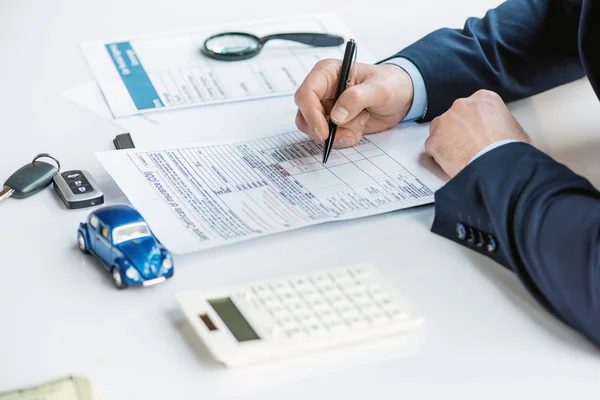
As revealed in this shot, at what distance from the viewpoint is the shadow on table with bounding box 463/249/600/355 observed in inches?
32.8

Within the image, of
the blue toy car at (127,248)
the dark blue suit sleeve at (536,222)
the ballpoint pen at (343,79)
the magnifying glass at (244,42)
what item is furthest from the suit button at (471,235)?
the magnifying glass at (244,42)

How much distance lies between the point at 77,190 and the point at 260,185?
22 centimetres

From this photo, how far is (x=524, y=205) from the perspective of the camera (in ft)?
2.97

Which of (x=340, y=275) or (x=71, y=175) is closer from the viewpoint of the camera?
(x=340, y=275)

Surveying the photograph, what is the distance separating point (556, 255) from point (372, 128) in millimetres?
410

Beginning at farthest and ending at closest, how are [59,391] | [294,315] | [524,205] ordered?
1. [524,205]
2. [294,315]
3. [59,391]

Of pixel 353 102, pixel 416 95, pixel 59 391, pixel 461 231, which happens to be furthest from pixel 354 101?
pixel 59 391

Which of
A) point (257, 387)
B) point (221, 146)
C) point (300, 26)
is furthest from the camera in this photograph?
point (300, 26)

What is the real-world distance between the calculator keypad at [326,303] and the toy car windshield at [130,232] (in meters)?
0.13

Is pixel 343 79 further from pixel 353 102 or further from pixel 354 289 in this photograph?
pixel 354 289

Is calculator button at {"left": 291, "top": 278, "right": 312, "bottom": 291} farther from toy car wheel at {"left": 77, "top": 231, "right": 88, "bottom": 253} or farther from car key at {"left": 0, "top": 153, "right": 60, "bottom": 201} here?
car key at {"left": 0, "top": 153, "right": 60, "bottom": 201}

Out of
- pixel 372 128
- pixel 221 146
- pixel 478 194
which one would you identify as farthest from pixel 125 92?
pixel 478 194

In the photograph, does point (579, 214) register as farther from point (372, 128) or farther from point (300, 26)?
point (300, 26)

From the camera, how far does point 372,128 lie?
120 cm
